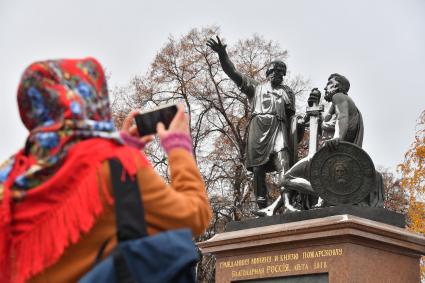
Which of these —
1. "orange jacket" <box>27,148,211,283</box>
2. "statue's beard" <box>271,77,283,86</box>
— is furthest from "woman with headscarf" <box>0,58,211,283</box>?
"statue's beard" <box>271,77,283,86</box>

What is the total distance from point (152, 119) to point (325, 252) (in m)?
6.00

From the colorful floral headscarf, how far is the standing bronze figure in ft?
27.1

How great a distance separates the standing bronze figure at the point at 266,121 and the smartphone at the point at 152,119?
8006 mm

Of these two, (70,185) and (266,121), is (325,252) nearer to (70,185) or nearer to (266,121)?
(266,121)

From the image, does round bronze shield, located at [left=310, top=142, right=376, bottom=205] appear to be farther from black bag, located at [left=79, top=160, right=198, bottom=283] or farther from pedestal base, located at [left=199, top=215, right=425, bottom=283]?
black bag, located at [left=79, top=160, right=198, bottom=283]

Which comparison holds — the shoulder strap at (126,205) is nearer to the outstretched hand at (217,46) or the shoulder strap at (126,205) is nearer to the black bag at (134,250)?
the black bag at (134,250)

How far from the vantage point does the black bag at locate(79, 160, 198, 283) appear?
72.1 inches

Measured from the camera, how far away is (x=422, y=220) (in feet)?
82.2

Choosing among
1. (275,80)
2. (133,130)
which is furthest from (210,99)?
(133,130)

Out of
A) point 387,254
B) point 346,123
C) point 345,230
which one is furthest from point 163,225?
point 346,123

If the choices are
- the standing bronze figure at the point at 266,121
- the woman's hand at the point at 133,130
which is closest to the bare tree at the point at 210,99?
the standing bronze figure at the point at 266,121

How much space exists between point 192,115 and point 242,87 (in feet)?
41.5

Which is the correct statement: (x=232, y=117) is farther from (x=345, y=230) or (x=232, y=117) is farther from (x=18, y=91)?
(x=18, y=91)

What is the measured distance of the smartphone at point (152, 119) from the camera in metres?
2.23
